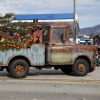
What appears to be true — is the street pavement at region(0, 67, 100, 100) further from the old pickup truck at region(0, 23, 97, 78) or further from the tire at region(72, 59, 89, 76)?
the tire at region(72, 59, 89, 76)

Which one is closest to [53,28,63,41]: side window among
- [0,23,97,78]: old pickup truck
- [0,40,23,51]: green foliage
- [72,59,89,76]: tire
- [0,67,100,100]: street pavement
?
[0,23,97,78]: old pickup truck

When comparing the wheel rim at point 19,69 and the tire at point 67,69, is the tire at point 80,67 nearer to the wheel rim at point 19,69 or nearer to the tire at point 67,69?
the tire at point 67,69

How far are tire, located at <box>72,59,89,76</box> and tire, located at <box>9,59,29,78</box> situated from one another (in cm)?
220

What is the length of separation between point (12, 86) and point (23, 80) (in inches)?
53.6

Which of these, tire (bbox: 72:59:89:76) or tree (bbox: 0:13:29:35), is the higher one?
tree (bbox: 0:13:29:35)

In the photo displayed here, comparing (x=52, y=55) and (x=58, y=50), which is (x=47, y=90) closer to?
(x=52, y=55)

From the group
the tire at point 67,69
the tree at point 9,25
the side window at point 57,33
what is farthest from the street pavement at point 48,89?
the tree at point 9,25

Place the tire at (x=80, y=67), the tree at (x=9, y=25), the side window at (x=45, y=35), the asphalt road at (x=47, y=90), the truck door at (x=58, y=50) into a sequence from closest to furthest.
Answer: the asphalt road at (x=47, y=90) → the truck door at (x=58, y=50) → the tire at (x=80, y=67) → the side window at (x=45, y=35) → the tree at (x=9, y=25)

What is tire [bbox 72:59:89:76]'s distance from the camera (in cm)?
1216

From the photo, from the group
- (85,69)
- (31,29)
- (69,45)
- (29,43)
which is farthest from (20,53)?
(85,69)

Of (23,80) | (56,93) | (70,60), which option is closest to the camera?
(56,93)

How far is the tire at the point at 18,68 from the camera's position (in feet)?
37.3

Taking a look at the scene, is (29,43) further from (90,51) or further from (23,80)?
(90,51)

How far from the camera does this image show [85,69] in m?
12.3
